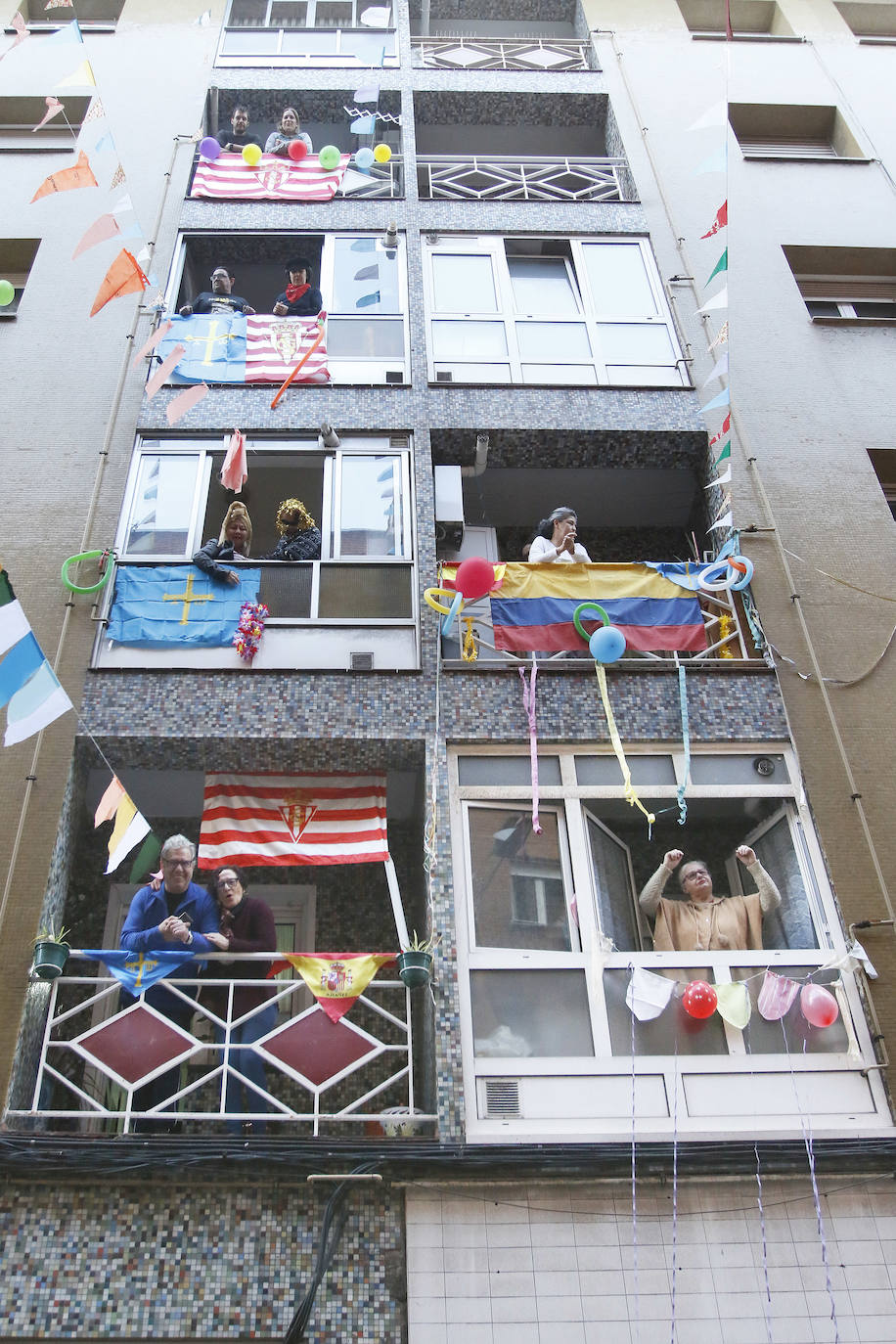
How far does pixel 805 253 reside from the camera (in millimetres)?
13617

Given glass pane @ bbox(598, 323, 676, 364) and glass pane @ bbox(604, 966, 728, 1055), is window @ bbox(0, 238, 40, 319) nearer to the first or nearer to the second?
glass pane @ bbox(598, 323, 676, 364)

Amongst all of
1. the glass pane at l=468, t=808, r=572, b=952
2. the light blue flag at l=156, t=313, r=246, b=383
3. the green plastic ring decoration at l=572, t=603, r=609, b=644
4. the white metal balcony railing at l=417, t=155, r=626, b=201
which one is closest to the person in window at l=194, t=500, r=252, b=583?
the light blue flag at l=156, t=313, r=246, b=383

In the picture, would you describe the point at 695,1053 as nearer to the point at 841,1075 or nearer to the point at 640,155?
the point at 841,1075

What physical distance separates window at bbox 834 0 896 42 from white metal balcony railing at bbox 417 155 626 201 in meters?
5.74

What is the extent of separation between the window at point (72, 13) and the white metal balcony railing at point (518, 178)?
234 inches

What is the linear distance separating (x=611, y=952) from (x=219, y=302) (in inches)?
318

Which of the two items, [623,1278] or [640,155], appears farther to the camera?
[640,155]

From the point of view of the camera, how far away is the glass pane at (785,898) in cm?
841

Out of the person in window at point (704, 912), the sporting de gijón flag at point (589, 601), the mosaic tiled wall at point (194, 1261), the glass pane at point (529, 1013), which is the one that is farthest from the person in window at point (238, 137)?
the mosaic tiled wall at point (194, 1261)

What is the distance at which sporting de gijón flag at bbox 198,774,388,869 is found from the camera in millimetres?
8859

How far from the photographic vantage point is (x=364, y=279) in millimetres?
12844

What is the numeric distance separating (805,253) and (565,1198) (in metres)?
11.1

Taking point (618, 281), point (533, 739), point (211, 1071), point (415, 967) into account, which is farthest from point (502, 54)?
point (211, 1071)

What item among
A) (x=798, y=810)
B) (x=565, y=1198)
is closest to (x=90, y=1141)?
(x=565, y=1198)
